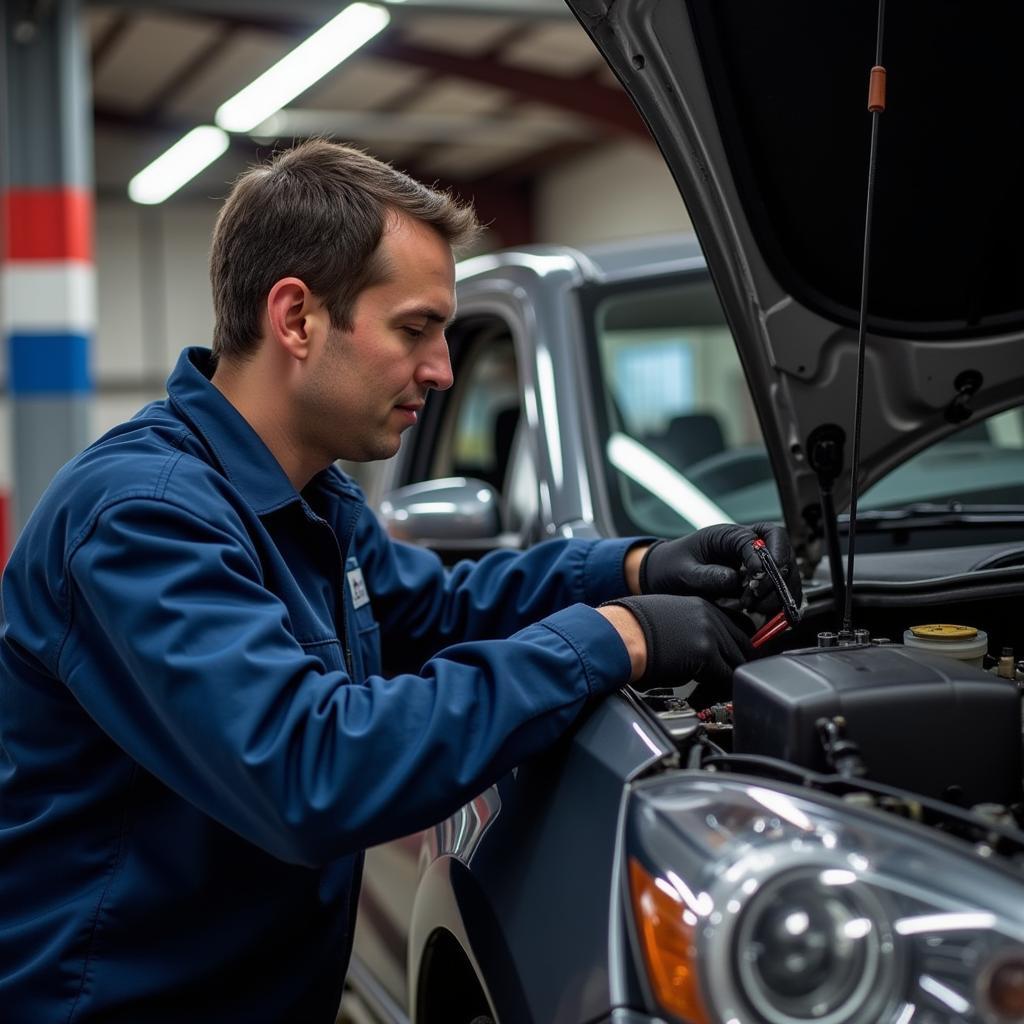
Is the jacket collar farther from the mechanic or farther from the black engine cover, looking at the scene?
the black engine cover

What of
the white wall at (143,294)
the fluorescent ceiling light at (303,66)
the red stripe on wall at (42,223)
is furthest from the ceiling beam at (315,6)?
the white wall at (143,294)

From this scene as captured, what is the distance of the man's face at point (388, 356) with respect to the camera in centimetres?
151

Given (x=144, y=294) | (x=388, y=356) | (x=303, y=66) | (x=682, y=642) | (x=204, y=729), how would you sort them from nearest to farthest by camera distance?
1. (x=204, y=729)
2. (x=682, y=642)
3. (x=388, y=356)
4. (x=303, y=66)
5. (x=144, y=294)

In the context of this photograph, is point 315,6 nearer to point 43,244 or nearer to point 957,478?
point 43,244

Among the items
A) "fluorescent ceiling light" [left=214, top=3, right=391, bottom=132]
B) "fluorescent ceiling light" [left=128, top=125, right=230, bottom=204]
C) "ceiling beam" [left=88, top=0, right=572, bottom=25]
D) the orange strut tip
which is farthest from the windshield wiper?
"fluorescent ceiling light" [left=128, top=125, right=230, bottom=204]

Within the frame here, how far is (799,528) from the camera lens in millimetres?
2059

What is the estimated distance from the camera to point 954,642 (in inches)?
60.7

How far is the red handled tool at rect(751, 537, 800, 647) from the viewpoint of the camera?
5.25 ft

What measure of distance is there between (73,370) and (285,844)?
568 cm

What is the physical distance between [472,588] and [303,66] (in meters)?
8.13

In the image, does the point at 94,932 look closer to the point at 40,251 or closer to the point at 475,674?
the point at 475,674

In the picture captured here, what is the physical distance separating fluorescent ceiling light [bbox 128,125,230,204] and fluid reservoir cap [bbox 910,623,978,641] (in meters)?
12.2

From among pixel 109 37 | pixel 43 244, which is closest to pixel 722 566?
pixel 43 244

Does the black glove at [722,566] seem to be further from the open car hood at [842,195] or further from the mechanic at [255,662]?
the open car hood at [842,195]
